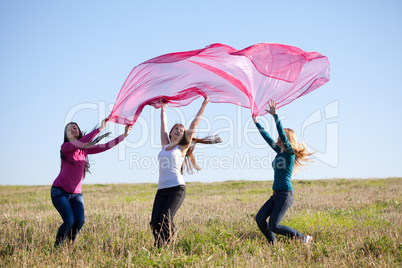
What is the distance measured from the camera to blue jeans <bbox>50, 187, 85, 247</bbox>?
19.9 ft

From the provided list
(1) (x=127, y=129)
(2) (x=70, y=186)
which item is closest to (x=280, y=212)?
(1) (x=127, y=129)

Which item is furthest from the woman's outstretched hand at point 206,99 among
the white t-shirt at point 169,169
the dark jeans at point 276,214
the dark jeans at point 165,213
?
the dark jeans at point 276,214

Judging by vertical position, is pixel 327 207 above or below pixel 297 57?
below

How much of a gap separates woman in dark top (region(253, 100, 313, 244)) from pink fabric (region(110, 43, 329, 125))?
78 centimetres

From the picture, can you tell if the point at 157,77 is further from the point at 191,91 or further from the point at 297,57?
the point at 297,57

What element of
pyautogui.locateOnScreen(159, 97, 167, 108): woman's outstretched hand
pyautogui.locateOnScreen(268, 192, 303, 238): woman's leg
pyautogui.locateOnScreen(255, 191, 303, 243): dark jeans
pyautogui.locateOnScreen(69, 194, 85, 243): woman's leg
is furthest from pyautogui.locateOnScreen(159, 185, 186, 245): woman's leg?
pyautogui.locateOnScreen(159, 97, 167, 108): woman's outstretched hand

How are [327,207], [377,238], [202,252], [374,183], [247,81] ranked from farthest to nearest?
[374,183] < [327,207] < [247,81] < [377,238] < [202,252]

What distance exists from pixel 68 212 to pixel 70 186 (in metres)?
0.45

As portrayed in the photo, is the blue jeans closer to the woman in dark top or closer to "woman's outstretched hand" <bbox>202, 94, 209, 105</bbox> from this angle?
"woman's outstretched hand" <bbox>202, 94, 209, 105</bbox>

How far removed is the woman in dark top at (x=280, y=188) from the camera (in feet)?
20.6

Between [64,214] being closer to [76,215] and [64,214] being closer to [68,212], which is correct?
[68,212]

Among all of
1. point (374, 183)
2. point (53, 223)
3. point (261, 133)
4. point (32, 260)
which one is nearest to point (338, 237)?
point (261, 133)

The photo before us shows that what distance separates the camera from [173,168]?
6.02 m

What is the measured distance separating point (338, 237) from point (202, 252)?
2800 mm
